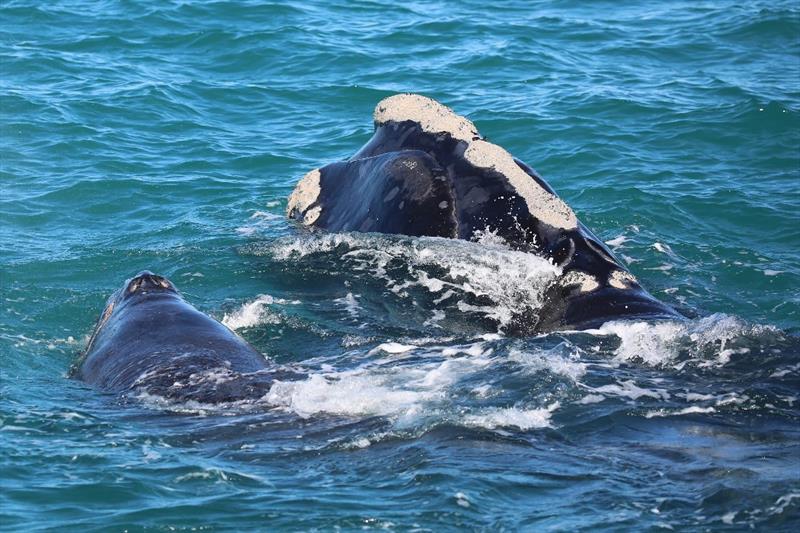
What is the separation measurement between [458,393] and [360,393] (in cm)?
62

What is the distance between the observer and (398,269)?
1036 centimetres

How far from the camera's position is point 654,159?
16.0 m

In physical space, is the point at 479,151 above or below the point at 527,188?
above

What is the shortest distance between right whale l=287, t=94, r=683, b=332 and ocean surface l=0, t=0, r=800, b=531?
0.68 ft

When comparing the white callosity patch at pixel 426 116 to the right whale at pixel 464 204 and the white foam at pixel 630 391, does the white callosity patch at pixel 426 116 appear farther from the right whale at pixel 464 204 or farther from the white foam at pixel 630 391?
the white foam at pixel 630 391

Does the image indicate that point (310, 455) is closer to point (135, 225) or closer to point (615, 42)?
point (135, 225)

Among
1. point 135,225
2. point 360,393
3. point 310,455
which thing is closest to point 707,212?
point 135,225

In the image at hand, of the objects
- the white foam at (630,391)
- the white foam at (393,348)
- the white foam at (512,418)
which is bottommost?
the white foam at (393,348)

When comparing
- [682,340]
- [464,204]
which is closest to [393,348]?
[464,204]

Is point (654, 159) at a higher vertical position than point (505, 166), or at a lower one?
lower

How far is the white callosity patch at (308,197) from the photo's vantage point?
11719 millimetres

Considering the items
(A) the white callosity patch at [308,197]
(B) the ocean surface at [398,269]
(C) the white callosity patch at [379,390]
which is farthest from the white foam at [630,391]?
(A) the white callosity patch at [308,197]

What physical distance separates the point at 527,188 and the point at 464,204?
0.58 m

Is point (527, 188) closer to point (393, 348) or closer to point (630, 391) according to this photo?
point (393, 348)
